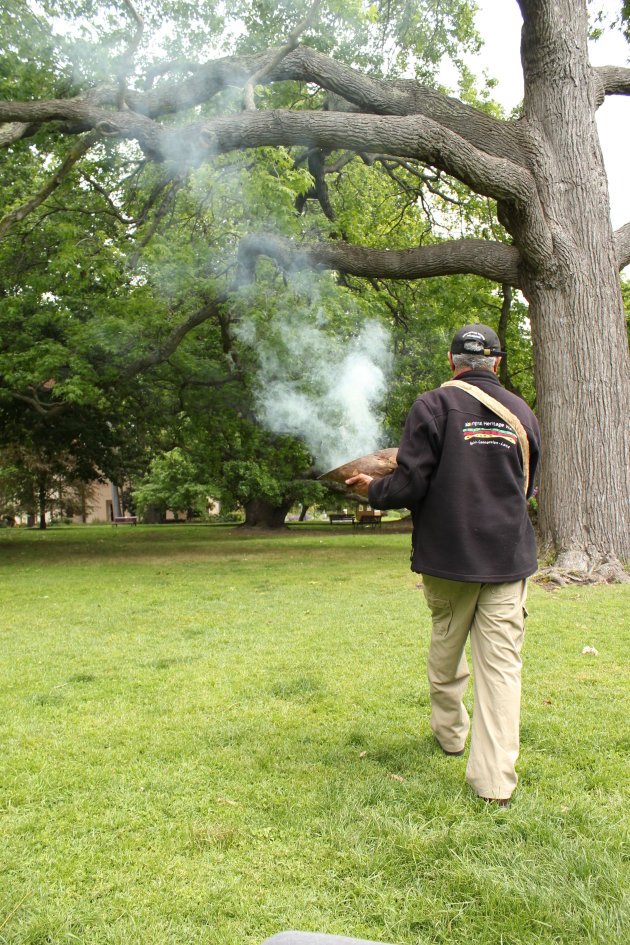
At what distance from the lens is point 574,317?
411 inches

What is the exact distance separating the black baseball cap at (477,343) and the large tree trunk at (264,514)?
82.2ft

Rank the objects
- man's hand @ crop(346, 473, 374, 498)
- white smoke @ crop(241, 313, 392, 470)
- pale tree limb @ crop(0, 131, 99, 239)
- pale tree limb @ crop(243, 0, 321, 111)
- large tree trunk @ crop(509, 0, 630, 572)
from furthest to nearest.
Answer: pale tree limb @ crop(0, 131, 99, 239) → pale tree limb @ crop(243, 0, 321, 111) → large tree trunk @ crop(509, 0, 630, 572) → white smoke @ crop(241, 313, 392, 470) → man's hand @ crop(346, 473, 374, 498)

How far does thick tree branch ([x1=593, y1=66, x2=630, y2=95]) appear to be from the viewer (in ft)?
37.4

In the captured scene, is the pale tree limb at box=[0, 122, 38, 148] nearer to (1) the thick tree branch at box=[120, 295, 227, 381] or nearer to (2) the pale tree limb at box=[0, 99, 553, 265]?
(2) the pale tree limb at box=[0, 99, 553, 265]

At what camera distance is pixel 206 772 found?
3.60m

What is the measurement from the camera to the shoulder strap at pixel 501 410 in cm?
348

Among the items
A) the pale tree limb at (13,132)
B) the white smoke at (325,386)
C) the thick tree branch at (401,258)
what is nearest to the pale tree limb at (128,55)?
the pale tree limb at (13,132)

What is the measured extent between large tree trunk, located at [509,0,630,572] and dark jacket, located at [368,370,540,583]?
22.7 feet

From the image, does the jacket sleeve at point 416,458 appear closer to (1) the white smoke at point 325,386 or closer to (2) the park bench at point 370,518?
(1) the white smoke at point 325,386

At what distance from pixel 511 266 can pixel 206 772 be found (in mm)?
9817

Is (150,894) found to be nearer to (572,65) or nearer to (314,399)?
(314,399)

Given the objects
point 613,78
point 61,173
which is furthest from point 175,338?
point 613,78

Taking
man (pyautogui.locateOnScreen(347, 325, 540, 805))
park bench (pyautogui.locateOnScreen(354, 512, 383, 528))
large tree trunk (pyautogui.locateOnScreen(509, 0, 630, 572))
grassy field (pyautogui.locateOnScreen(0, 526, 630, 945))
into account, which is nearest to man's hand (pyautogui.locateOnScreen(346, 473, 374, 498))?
man (pyautogui.locateOnScreen(347, 325, 540, 805))

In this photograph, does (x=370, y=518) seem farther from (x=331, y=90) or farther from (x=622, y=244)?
(x=331, y=90)
